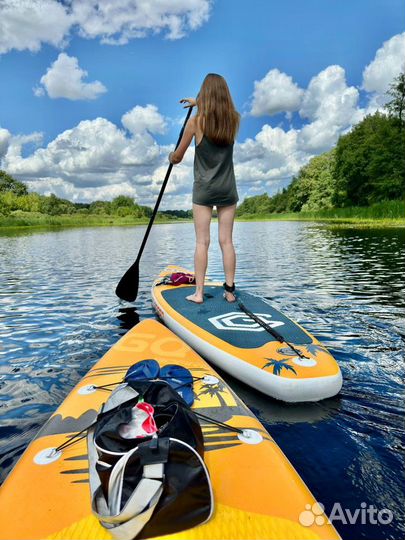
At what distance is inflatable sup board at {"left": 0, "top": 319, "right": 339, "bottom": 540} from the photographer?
4.74ft

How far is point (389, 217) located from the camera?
2578 cm

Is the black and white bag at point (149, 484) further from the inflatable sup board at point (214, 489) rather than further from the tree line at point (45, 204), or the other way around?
the tree line at point (45, 204)

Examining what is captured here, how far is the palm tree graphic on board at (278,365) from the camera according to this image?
2861 millimetres

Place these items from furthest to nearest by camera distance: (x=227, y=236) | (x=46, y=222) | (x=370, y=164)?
(x=46, y=222), (x=370, y=164), (x=227, y=236)

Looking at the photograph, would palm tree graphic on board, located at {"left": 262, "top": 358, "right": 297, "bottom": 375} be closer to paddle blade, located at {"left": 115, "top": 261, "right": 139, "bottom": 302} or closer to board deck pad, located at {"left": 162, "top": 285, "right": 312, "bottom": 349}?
board deck pad, located at {"left": 162, "top": 285, "right": 312, "bottom": 349}

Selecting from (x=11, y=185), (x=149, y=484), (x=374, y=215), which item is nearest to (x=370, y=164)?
(x=374, y=215)

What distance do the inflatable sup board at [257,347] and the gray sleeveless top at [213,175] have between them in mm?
1253

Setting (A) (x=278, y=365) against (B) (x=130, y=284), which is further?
(B) (x=130, y=284)

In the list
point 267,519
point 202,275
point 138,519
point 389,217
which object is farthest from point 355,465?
point 389,217

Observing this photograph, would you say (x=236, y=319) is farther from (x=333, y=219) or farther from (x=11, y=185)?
(x=11, y=185)

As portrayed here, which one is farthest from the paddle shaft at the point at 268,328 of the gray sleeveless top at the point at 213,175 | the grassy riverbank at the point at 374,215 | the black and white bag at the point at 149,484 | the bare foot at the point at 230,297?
the grassy riverbank at the point at 374,215

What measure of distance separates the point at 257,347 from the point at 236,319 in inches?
27.5

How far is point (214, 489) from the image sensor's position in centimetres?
164

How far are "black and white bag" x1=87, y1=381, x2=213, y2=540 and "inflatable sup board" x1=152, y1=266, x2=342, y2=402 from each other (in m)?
1.41
